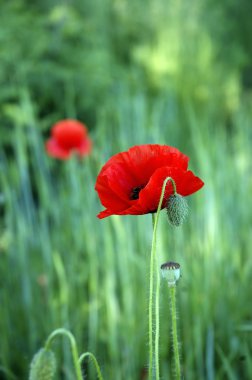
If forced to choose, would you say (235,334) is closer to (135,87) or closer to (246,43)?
(135,87)

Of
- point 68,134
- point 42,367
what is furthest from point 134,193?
point 68,134

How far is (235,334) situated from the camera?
1.43 metres

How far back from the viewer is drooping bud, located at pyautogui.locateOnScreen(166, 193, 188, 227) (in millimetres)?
697

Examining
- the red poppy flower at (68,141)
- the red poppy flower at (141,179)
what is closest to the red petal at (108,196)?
the red poppy flower at (141,179)

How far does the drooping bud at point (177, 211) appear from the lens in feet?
2.29

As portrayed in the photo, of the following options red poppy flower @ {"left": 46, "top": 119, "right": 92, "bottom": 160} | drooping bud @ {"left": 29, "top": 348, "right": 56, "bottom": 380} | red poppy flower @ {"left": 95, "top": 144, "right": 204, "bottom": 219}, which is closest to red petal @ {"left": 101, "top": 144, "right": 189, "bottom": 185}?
red poppy flower @ {"left": 95, "top": 144, "right": 204, "bottom": 219}

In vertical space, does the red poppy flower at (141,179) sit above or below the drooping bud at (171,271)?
above

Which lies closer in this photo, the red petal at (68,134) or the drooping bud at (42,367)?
the drooping bud at (42,367)

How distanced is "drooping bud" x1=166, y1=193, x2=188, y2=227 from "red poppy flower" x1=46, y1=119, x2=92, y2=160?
1.38 m

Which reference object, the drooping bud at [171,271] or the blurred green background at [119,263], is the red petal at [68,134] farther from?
the drooping bud at [171,271]

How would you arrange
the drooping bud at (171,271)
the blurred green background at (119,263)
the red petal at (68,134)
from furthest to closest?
the red petal at (68,134), the blurred green background at (119,263), the drooping bud at (171,271)

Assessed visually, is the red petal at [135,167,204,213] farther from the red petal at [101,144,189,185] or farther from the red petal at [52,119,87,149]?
the red petal at [52,119,87,149]

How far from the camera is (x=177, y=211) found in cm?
70

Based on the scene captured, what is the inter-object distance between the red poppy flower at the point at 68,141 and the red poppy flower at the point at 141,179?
1.30 m
